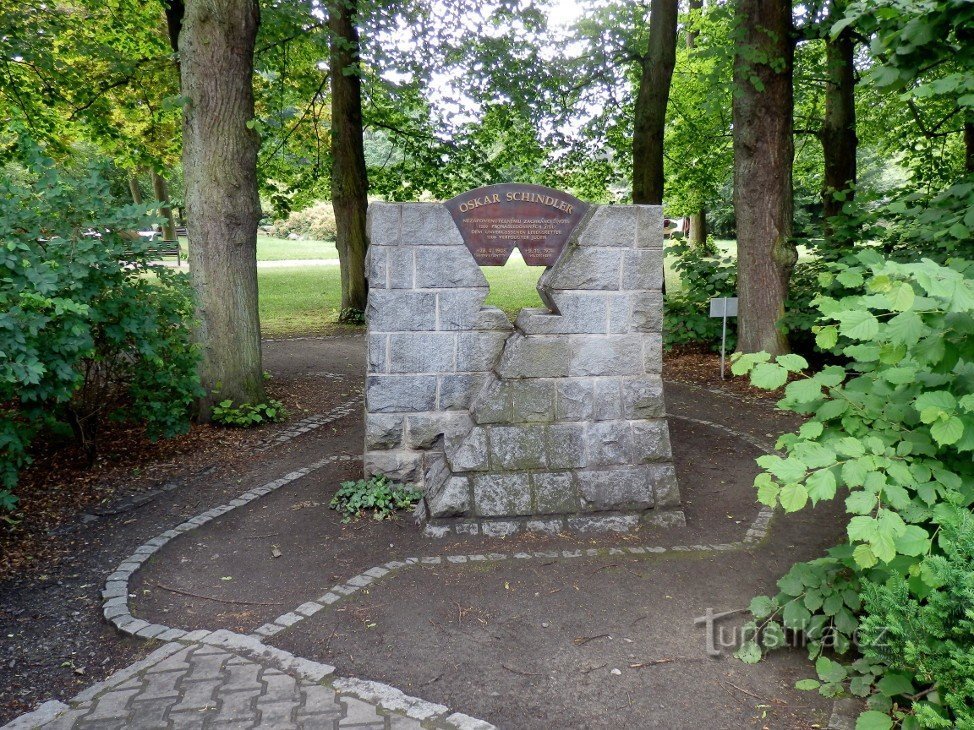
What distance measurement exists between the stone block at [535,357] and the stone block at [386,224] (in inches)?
46.0

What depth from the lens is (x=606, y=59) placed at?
600 inches

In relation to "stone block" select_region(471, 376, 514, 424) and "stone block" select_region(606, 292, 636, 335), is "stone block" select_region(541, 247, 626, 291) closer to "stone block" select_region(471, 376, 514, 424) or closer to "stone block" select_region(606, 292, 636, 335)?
"stone block" select_region(606, 292, 636, 335)

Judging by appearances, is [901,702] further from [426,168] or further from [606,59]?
[426,168]

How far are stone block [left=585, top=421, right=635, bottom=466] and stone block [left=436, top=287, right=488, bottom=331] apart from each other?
1.22 m

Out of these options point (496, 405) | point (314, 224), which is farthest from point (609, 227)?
point (314, 224)

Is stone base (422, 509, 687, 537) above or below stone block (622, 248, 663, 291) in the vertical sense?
below

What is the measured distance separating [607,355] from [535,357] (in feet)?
1.80

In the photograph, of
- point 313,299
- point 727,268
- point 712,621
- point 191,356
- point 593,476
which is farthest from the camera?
point 313,299

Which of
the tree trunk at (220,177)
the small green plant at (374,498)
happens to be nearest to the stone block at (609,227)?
the small green plant at (374,498)

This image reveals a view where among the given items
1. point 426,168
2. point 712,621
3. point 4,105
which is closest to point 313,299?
point 426,168

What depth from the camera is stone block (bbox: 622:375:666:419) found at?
234 inches

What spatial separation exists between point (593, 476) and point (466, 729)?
2.71 metres

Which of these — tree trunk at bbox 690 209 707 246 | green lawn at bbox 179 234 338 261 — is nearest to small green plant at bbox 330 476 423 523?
tree trunk at bbox 690 209 707 246

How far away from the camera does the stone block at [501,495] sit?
229 inches
